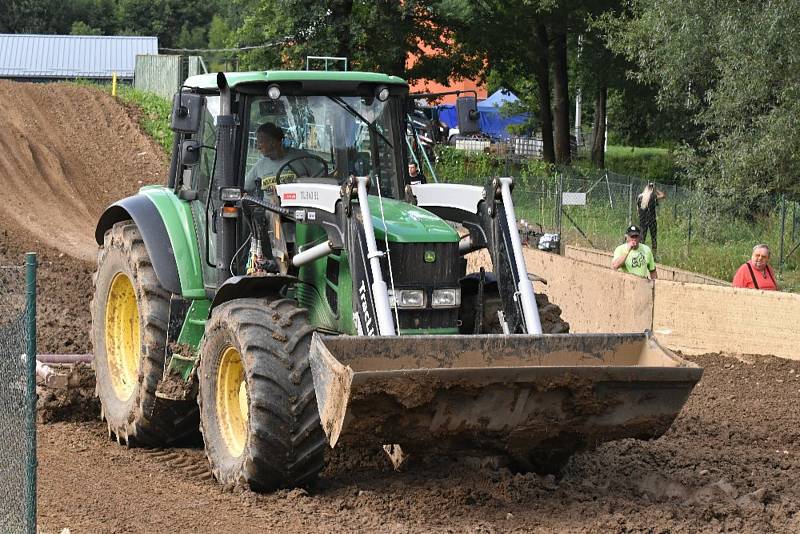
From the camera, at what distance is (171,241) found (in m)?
8.61

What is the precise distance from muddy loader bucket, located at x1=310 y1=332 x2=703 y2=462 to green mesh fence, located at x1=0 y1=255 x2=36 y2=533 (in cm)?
151

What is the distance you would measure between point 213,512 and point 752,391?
6043 mm

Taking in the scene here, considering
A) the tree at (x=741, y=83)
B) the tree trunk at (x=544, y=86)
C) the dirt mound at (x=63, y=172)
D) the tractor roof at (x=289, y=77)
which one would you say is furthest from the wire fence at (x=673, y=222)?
the tree trunk at (x=544, y=86)

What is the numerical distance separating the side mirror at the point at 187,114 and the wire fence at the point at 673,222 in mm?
11627

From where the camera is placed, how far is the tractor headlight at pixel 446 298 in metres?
7.36

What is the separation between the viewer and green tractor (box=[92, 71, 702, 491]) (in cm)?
652

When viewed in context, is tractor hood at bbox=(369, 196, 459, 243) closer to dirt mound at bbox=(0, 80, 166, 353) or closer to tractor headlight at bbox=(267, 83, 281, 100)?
tractor headlight at bbox=(267, 83, 281, 100)

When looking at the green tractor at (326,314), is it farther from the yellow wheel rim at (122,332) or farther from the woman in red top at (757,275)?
the woman in red top at (757,275)

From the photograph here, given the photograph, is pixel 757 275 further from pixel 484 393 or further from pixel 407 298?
pixel 484 393

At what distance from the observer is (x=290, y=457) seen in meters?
6.90

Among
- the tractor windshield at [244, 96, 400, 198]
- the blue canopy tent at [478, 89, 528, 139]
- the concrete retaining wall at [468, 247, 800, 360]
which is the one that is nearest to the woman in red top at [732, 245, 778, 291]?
the concrete retaining wall at [468, 247, 800, 360]

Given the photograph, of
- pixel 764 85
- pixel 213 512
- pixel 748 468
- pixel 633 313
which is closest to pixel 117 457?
pixel 213 512

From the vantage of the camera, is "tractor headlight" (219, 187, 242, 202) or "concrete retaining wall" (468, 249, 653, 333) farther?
"concrete retaining wall" (468, 249, 653, 333)

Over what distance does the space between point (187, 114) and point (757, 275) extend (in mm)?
7816
